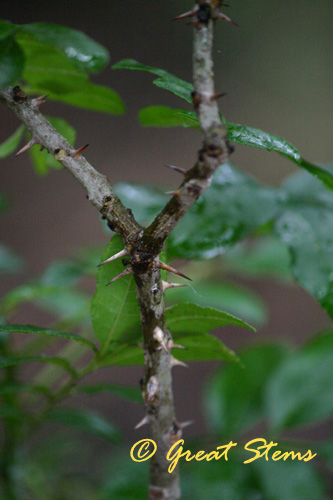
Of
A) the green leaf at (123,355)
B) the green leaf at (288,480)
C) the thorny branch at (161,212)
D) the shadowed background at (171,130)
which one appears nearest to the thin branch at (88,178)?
the thorny branch at (161,212)

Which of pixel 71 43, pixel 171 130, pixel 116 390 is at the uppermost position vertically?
pixel 171 130

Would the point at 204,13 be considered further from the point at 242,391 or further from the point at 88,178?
the point at 242,391

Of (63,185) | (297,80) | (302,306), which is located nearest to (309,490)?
(302,306)

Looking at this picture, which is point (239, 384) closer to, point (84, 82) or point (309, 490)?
point (309, 490)

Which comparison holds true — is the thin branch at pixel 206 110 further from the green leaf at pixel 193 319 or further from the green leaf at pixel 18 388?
the green leaf at pixel 18 388

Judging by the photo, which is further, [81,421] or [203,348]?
[81,421]

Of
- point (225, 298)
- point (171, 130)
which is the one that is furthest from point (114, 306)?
point (171, 130)
